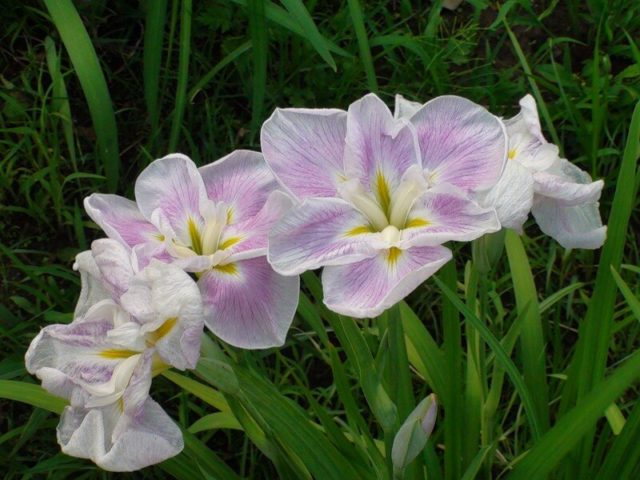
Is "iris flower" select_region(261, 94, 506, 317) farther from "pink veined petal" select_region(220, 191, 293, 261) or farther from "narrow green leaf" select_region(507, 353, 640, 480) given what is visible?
"narrow green leaf" select_region(507, 353, 640, 480)

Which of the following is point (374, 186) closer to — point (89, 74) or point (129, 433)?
point (129, 433)

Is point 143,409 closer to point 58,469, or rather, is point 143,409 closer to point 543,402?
point 543,402

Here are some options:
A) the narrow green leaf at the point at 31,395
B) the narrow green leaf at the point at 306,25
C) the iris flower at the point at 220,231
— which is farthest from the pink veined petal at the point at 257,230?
the narrow green leaf at the point at 306,25

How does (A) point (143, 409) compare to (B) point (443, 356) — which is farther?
(B) point (443, 356)

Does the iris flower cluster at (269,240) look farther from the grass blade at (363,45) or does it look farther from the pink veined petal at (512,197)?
the grass blade at (363,45)

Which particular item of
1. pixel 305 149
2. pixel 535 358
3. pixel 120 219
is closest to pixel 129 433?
pixel 120 219

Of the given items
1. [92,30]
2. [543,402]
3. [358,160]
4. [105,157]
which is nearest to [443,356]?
[543,402]

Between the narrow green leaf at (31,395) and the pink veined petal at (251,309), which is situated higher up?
the pink veined petal at (251,309)
